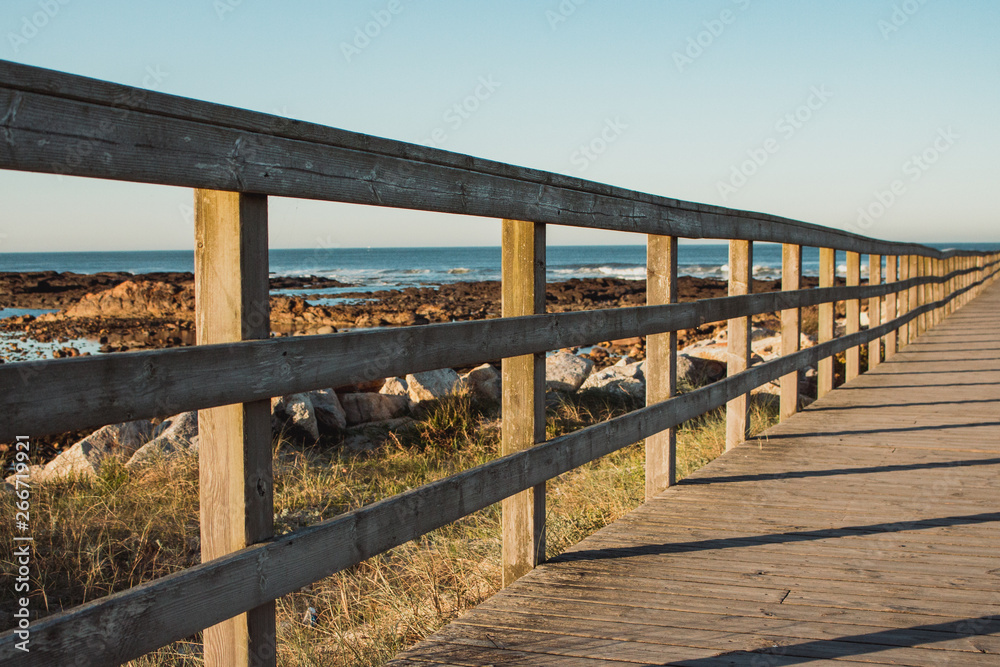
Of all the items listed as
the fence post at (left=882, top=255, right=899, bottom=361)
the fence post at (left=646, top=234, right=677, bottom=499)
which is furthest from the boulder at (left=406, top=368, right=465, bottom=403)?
the fence post at (left=882, top=255, right=899, bottom=361)

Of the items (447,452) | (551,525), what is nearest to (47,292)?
(447,452)

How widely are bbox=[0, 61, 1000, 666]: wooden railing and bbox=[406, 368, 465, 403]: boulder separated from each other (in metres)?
5.50

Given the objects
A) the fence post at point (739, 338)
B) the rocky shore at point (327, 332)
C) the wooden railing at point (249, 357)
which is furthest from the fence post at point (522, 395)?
the rocky shore at point (327, 332)

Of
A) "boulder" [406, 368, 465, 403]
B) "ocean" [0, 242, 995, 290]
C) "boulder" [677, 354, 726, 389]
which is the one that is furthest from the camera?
"ocean" [0, 242, 995, 290]

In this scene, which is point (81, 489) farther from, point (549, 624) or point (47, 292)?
point (47, 292)

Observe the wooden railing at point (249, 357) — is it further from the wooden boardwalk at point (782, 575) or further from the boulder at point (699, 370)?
the boulder at point (699, 370)

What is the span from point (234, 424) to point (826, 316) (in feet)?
20.0

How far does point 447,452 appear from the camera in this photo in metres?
6.93

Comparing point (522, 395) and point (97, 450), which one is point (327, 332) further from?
point (522, 395)

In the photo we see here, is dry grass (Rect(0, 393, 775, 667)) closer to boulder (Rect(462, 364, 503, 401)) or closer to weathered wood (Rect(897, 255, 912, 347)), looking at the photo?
boulder (Rect(462, 364, 503, 401))

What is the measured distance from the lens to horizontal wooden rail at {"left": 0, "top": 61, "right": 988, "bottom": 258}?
1384 mm

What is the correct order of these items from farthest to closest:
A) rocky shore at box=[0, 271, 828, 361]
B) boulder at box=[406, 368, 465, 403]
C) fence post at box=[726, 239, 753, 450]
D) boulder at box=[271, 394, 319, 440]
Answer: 1. rocky shore at box=[0, 271, 828, 361]
2. boulder at box=[406, 368, 465, 403]
3. boulder at box=[271, 394, 319, 440]
4. fence post at box=[726, 239, 753, 450]

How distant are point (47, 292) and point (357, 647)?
99.4 ft

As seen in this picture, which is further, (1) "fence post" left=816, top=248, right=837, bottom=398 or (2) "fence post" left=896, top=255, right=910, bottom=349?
(2) "fence post" left=896, top=255, right=910, bottom=349
